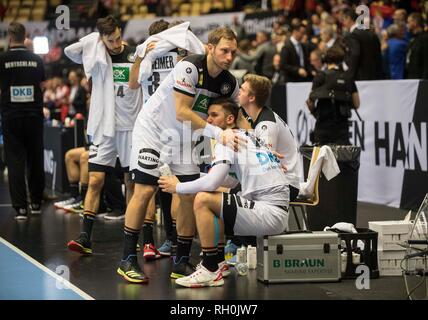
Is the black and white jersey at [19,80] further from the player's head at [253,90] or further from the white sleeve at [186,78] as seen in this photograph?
the player's head at [253,90]

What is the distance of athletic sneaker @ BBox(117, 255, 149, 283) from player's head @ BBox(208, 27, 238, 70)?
1.58 meters

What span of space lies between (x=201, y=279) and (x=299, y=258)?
74 centimetres

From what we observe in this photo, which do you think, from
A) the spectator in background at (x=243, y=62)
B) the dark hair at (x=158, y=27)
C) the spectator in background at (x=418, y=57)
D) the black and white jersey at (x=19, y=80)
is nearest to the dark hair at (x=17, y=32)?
the black and white jersey at (x=19, y=80)

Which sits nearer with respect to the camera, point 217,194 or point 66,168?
point 217,194

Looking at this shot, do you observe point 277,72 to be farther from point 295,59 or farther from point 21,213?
point 21,213

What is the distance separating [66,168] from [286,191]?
21.6 feet

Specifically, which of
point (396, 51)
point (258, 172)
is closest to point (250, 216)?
point (258, 172)

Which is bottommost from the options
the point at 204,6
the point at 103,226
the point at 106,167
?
the point at 103,226

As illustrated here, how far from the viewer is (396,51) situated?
45.8 feet

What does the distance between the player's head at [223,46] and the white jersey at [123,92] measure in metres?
1.94

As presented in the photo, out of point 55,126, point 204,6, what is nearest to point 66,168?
point 55,126

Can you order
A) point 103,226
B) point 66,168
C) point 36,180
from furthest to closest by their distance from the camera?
point 66,168 < point 36,180 < point 103,226

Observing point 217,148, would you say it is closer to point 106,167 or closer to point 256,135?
point 256,135

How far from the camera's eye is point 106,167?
8.58m
